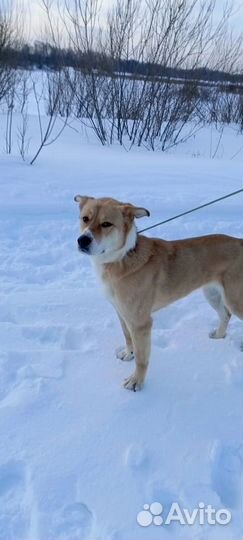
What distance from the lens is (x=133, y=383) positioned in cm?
314

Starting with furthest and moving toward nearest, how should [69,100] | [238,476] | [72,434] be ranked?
[69,100], [72,434], [238,476]

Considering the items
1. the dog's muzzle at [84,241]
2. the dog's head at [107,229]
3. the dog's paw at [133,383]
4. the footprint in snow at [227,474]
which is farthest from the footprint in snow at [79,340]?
the footprint in snow at [227,474]

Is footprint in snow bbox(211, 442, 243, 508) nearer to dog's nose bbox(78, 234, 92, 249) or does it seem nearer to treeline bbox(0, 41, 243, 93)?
dog's nose bbox(78, 234, 92, 249)

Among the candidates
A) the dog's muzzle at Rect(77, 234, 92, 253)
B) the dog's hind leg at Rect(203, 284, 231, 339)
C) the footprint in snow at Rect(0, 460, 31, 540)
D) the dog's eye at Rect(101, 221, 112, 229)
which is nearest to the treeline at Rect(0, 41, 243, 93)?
the dog's hind leg at Rect(203, 284, 231, 339)

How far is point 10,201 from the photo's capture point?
21.1 feet

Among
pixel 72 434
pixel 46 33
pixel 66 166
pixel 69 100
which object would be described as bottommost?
pixel 72 434

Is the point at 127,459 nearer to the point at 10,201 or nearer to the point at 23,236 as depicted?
the point at 23,236

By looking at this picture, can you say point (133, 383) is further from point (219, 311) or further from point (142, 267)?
point (219, 311)

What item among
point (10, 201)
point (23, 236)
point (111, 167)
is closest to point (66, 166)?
point (111, 167)

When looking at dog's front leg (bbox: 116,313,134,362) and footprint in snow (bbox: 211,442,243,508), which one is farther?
dog's front leg (bbox: 116,313,134,362)

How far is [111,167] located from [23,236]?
3354 mm

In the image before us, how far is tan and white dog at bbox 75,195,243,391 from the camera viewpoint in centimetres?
298

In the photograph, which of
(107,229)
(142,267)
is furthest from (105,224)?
(142,267)

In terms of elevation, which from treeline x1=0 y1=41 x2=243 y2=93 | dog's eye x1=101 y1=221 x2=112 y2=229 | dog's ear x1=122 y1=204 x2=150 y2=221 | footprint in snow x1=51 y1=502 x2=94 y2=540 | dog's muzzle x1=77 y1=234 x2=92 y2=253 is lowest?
footprint in snow x1=51 y1=502 x2=94 y2=540
